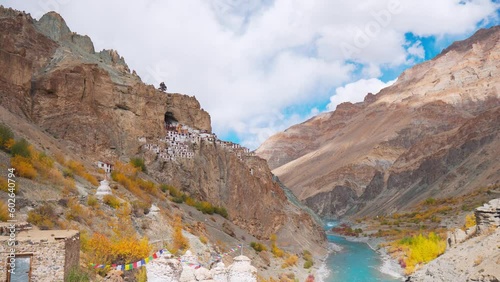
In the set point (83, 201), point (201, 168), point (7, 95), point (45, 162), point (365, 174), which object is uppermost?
point (365, 174)

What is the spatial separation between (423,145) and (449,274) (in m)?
96.6

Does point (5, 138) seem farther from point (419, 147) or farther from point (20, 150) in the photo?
point (419, 147)

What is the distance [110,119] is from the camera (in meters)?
33.8

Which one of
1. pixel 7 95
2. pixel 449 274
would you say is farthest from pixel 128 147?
pixel 449 274

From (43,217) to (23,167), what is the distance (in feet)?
14.2

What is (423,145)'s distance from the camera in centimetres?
11000

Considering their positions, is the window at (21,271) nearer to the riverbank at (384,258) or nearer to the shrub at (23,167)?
the shrub at (23,167)

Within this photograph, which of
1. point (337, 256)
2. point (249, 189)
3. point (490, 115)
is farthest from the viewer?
point (490, 115)

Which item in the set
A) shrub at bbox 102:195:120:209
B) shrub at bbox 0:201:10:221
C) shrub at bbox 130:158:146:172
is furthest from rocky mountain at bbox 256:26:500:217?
shrub at bbox 0:201:10:221

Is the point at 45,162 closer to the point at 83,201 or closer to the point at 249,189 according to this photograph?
the point at 83,201

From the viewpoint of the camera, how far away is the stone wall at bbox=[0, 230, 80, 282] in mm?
9505

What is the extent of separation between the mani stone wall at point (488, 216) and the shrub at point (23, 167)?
20025 millimetres

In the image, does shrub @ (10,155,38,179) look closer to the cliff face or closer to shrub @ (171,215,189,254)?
shrub @ (171,215,189,254)

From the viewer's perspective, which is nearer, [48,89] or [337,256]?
[48,89]
